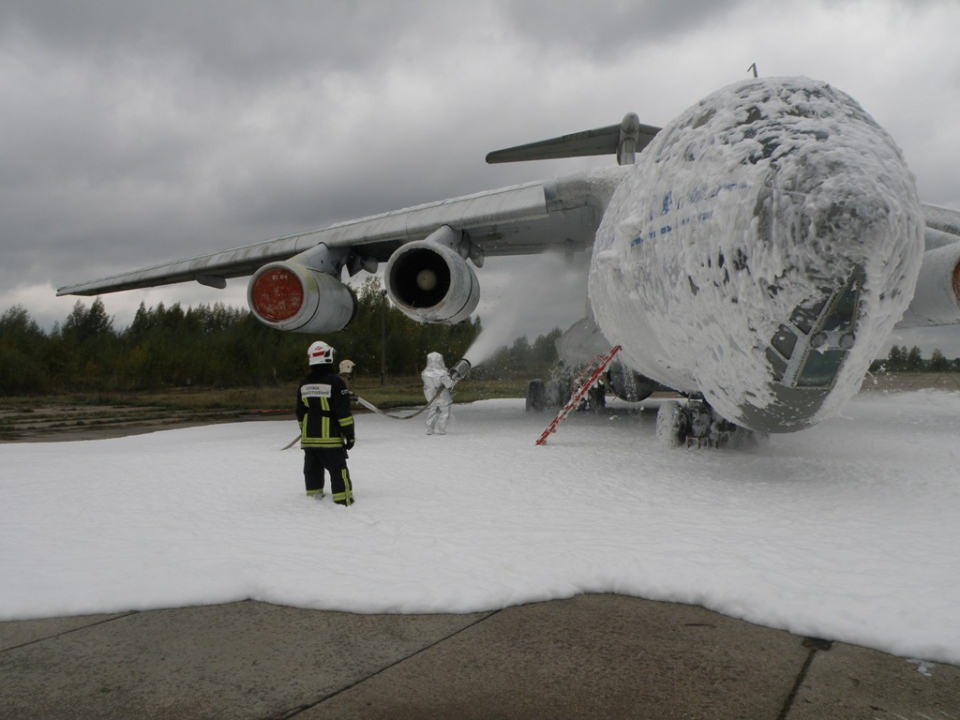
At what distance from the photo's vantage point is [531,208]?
30.2ft

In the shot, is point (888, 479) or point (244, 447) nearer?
point (888, 479)

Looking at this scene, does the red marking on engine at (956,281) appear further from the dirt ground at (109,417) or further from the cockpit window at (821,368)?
the cockpit window at (821,368)

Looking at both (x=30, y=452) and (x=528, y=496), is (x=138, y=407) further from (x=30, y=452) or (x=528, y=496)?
(x=528, y=496)

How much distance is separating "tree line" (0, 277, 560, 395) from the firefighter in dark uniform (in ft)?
37.5

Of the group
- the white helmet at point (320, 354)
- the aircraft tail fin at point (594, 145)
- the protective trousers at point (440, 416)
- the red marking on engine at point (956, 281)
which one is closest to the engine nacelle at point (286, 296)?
the protective trousers at point (440, 416)

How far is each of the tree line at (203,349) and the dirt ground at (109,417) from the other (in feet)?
4.37

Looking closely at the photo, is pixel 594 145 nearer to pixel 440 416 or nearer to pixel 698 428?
pixel 440 416

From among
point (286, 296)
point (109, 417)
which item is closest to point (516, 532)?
point (286, 296)

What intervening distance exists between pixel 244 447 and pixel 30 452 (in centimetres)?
251

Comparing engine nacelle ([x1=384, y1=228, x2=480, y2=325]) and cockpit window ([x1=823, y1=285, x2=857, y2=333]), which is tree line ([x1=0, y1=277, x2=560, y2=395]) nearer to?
engine nacelle ([x1=384, y1=228, x2=480, y2=325])

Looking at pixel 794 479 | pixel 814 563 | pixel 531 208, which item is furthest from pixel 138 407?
pixel 814 563

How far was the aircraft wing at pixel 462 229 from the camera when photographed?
8.66 metres

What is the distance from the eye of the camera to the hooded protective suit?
906 cm

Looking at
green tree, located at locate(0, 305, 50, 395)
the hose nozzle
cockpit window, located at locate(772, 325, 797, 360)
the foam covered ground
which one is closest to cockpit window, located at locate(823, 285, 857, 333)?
cockpit window, located at locate(772, 325, 797, 360)
